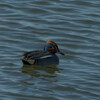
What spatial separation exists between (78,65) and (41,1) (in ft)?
22.2

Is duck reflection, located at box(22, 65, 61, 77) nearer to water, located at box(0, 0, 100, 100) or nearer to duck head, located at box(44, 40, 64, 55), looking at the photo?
water, located at box(0, 0, 100, 100)

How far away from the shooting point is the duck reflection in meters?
12.8

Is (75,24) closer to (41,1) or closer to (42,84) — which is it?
(41,1)

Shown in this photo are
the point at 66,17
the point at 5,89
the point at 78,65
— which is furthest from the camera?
the point at 66,17

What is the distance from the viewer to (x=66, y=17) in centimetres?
1812

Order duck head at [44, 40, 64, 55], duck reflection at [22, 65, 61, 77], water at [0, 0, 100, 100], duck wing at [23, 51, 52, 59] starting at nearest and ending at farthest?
water at [0, 0, 100, 100] < duck reflection at [22, 65, 61, 77] < duck wing at [23, 51, 52, 59] < duck head at [44, 40, 64, 55]

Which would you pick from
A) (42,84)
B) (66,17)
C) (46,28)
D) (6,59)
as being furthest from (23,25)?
(42,84)

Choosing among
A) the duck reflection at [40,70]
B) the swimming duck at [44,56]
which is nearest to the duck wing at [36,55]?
the swimming duck at [44,56]

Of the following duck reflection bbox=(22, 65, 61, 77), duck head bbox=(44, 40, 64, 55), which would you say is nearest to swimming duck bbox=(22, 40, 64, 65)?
duck head bbox=(44, 40, 64, 55)

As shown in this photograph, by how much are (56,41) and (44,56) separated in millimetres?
2188

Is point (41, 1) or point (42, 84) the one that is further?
point (41, 1)

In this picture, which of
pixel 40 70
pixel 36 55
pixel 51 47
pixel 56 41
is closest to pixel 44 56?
pixel 36 55

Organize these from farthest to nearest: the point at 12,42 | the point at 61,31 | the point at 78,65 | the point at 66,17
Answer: the point at 66,17, the point at 61,31, the point at 12,42, the point at 78,65

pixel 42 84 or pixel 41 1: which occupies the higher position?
pixel 41 1
